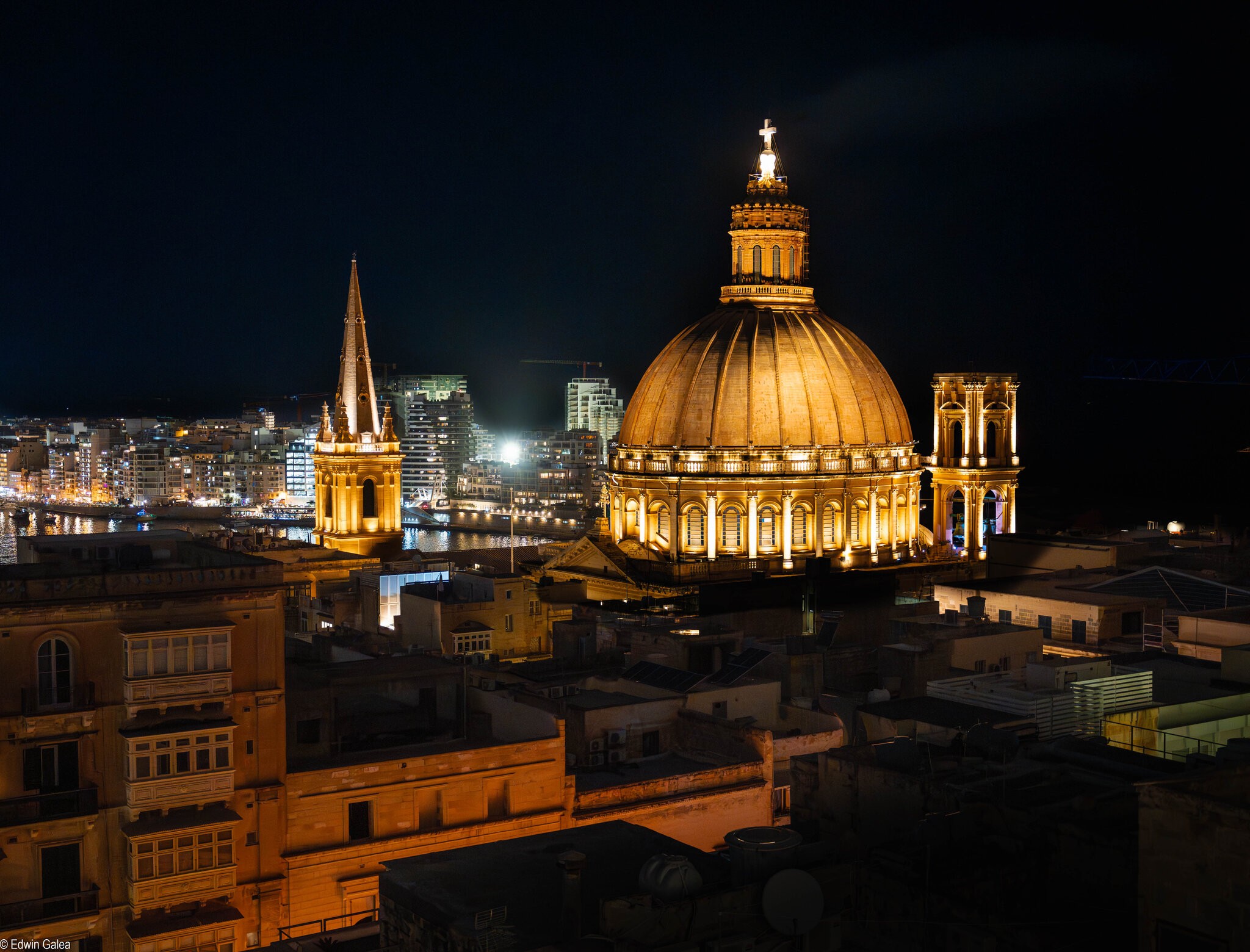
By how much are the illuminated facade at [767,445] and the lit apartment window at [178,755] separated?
30328mm

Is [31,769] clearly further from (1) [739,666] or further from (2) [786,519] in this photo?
(2) [786,519]

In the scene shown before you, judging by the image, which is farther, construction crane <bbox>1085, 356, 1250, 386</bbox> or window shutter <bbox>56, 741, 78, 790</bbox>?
construction crane <bbox>1085, 356, 1250, 386</bbox>

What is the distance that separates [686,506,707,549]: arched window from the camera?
158 feet

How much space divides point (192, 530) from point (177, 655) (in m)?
97.8

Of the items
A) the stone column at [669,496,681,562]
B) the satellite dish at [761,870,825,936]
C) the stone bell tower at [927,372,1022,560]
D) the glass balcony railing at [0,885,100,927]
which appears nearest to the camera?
the satellite dish at [761,870,825,936]

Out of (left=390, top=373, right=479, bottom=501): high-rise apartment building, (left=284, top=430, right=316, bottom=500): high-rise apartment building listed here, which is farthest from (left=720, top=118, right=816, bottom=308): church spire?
(left=284, top=430, right=316, bottom=500): high-rise apartment building

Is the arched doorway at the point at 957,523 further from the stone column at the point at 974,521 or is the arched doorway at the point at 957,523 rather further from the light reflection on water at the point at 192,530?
the light reflection on water at the point at 192,530

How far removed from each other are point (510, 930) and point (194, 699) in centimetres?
698

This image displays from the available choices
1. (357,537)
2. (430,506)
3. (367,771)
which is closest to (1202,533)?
(357,537)

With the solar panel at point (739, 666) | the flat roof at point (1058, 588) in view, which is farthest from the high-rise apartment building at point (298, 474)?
the solar panel at point (739, 666)

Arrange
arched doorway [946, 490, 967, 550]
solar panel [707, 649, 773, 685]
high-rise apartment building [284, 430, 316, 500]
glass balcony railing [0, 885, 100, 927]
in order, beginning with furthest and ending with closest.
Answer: high-rise apartment building [284, 430, 316, 500] → arched doorway [946, 490, 967, 550] → solar panel [707, 649, 773, 685] → glass balcony railing [0, 885, 100, 927]

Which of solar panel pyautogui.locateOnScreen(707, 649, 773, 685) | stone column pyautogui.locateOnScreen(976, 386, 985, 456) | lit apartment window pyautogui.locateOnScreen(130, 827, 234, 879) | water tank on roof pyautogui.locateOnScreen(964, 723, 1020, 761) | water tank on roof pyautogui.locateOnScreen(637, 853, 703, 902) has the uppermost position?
stone column pyautogui.locateOnScreen(976, 386, 985, 456)

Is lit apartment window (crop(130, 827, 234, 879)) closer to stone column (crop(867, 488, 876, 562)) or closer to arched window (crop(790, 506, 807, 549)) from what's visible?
arched window (crop(790, 506, 807, 549))

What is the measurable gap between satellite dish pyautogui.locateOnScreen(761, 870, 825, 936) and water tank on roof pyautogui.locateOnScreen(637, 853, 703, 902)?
580 mm
